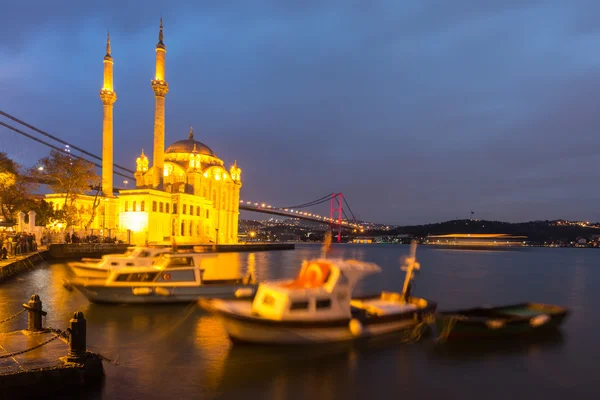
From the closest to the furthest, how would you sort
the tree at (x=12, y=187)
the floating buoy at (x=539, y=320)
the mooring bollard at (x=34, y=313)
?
1. the mooring bollard at (x=34, y=313)
2. the floating buoy at (x=539, y=320)
3. the tree at (x=12, y=187)

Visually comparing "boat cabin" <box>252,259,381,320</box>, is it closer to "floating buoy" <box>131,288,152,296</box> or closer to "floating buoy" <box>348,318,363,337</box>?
"floating buoy" <box>348,318,363,337</box>

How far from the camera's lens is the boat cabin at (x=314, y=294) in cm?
1344

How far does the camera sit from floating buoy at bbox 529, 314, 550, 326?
53.5 feet

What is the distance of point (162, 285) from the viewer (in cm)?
2056

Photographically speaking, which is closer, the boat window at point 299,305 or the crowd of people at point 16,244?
the boat window at point 299,305

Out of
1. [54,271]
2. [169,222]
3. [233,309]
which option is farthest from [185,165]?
[233,309]

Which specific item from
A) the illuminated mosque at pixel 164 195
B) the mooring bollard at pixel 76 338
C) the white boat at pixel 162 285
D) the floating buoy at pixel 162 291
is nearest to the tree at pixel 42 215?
the illuminated mosque at pixel 164 195

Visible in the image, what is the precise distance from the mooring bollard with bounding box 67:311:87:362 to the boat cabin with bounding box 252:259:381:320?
5311 millimetres

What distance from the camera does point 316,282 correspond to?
47.6 feet

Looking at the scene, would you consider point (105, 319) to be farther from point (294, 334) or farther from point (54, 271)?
point (54, 271)

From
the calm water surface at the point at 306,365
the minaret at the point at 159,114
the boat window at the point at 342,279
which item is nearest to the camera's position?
the calm water surface at the point at 306,365

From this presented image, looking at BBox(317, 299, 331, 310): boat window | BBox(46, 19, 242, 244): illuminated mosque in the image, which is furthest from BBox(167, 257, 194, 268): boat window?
BBox(46, 19, 242, 244): illuminated mosque

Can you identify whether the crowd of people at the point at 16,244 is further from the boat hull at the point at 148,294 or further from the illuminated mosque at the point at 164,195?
the illuminated mosque at the point at 164,195

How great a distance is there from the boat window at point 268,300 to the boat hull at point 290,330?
724 mm
